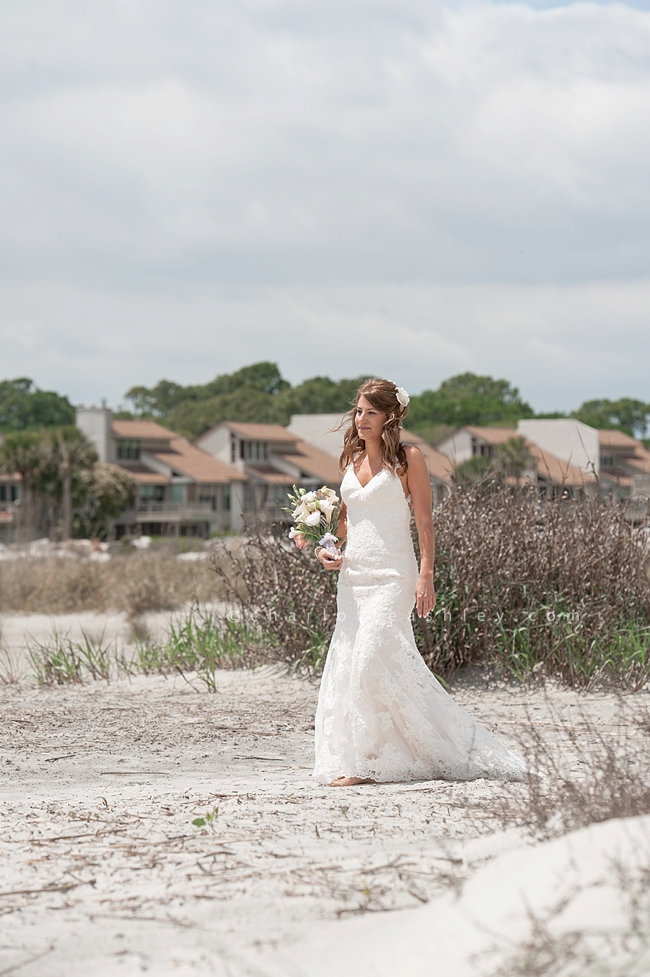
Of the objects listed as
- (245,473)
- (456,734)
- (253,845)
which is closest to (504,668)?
(456,734)

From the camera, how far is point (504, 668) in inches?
316

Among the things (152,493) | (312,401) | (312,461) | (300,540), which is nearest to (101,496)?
(152,493)

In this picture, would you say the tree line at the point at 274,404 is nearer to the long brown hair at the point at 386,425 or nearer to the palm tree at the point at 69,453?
the palm tree at the point at 69,453

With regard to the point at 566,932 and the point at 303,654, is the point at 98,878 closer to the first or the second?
the point at 566,932

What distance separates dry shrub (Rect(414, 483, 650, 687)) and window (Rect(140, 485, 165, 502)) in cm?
5051

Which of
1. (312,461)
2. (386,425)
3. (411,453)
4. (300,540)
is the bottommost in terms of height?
(300,540)

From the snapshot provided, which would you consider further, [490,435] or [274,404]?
[274,404]

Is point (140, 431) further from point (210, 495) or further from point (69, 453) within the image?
point (69, 453)

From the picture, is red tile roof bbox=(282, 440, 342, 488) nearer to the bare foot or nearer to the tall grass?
the tall grass

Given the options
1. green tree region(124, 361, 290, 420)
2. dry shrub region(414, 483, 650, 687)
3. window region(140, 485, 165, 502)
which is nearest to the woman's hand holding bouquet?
dry shrub region(414, 483, 650, 687)

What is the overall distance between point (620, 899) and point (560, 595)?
5.72 meters

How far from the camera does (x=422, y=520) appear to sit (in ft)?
16.6

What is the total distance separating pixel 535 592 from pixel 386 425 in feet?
11.1

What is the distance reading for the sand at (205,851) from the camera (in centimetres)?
282
